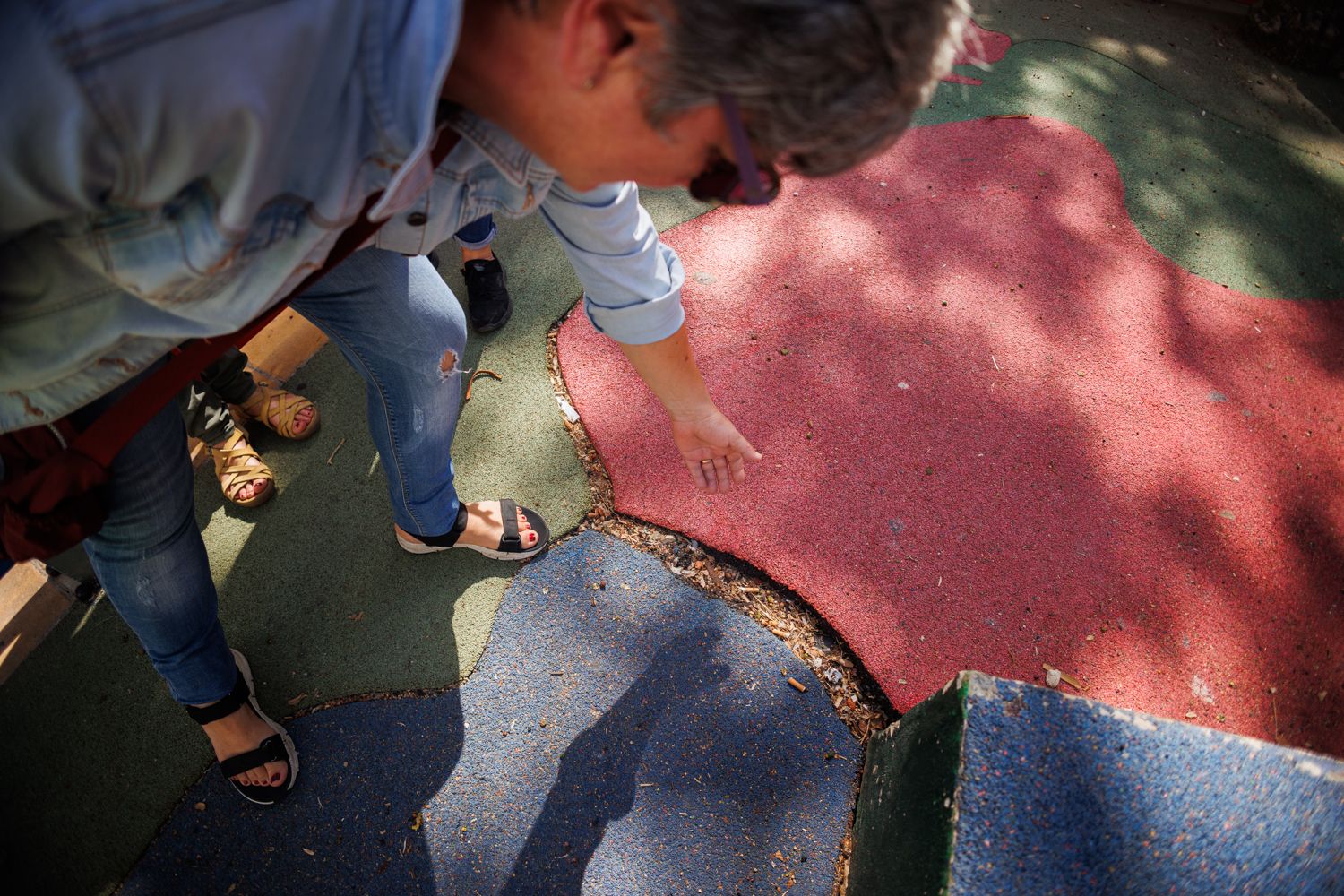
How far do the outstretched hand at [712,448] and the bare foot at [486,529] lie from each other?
2.08 ft

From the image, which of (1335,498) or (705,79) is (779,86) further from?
(1335,498)

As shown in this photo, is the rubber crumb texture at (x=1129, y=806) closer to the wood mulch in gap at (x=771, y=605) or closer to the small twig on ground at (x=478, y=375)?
the wood mulch in gap at (x=771, y=605)

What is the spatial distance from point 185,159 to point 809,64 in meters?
0.60

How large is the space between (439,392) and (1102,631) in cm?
187

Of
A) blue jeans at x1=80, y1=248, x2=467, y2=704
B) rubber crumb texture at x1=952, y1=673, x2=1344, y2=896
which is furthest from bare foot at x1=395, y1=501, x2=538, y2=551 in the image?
rubber crumb texture at x1=952, y1=673, x2=1344, y2=896

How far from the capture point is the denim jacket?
0.60 meters

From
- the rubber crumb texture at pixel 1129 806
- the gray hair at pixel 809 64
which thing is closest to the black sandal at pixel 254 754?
the rubber crumb texture at pixel 1129 806

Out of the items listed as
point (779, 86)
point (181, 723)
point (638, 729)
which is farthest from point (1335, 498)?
point (181, 723)

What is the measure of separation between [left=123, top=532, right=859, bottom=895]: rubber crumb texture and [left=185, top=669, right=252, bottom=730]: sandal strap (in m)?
0.22

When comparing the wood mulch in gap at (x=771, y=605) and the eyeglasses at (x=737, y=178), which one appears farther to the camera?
the wood mulch in gap at (x=771, y=605)

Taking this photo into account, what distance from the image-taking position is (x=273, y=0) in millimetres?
633

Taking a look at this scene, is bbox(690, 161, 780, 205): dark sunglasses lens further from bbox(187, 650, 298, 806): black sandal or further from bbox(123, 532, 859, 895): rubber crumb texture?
bbox(187, 650, 298, 806): black sandal

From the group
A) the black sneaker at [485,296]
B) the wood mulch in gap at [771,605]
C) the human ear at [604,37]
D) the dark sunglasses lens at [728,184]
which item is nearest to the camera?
the human ear at [604,37]

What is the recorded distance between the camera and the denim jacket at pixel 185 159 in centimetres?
60
